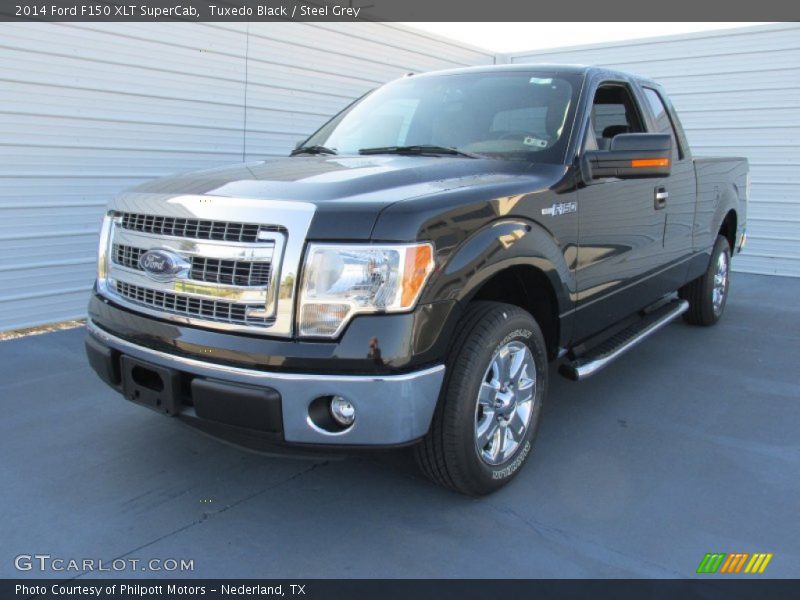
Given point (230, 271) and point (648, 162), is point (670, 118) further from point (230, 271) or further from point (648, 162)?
point (230, 271)

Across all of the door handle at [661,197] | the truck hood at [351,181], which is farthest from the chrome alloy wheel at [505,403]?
the door handle at [661,197]

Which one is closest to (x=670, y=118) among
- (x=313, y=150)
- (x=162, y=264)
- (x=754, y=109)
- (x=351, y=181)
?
(x=313, y=150)

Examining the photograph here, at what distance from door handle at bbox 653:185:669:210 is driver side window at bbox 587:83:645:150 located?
41 cm

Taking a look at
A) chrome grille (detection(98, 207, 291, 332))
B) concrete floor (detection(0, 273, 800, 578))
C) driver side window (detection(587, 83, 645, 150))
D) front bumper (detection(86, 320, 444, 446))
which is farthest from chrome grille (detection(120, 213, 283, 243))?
driver side window (detection(587, 83, 645, 150))

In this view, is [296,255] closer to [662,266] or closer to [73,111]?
[662,266]

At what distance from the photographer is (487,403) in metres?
2.79

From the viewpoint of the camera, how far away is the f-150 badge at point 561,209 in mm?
2984

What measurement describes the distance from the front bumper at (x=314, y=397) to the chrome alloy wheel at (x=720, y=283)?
4183 millimetres

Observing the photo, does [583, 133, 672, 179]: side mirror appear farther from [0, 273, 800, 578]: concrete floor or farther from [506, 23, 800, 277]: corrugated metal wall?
[506, 23, 800, 277]: corrugated metal wall

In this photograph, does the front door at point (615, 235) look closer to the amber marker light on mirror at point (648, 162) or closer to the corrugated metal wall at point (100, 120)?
the amber marker light on mirror at point (648, 162)

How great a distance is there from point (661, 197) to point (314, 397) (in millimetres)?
2810

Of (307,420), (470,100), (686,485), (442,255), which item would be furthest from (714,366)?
(307,420)

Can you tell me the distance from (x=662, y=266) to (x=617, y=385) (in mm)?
830

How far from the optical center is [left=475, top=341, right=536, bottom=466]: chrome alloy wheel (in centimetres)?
278
